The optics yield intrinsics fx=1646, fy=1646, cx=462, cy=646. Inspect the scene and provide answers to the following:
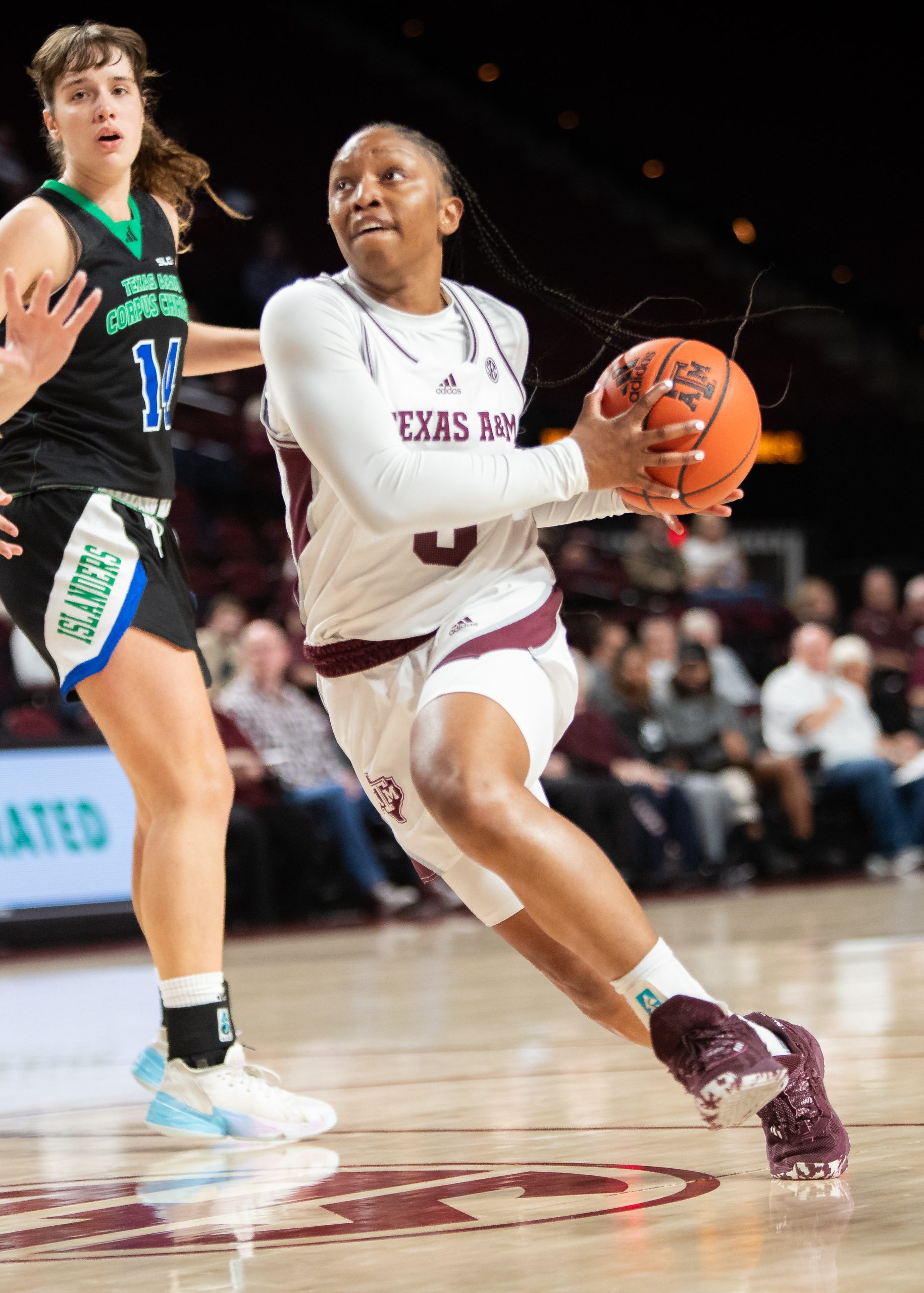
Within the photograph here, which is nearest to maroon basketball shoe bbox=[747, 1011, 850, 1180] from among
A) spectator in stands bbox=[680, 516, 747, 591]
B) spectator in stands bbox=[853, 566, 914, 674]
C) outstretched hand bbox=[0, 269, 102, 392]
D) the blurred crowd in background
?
outstretched hand bbox=[0, 269, 102, 392]

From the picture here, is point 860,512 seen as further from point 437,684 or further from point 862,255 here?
point 437,684

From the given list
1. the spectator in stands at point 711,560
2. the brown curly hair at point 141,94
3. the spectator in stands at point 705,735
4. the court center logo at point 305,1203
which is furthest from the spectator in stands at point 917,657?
the court center logo at point 305,1203

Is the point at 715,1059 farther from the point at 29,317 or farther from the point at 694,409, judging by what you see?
the point at 29,317

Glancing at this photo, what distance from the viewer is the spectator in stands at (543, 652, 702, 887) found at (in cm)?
914

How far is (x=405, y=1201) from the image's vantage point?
2.31 metres

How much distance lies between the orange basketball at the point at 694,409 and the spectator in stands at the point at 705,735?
24.4 ft

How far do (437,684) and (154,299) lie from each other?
116 cm

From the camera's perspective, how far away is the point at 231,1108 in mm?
2986

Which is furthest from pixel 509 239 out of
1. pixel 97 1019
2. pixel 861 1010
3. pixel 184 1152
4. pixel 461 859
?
pixel 97 1019

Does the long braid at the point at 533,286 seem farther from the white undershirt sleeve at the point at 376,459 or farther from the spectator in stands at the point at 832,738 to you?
the spectator in stands at the point at 832,738

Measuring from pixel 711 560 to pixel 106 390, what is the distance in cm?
1064

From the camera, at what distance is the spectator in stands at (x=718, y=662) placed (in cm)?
1081

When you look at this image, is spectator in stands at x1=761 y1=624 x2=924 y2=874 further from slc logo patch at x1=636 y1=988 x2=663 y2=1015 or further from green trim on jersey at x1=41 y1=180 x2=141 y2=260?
slc logo patch at x1=636 y1=988 x2=663 y2=1015

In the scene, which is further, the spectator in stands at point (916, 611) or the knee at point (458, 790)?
the spectator in stands at point (916, 611)
